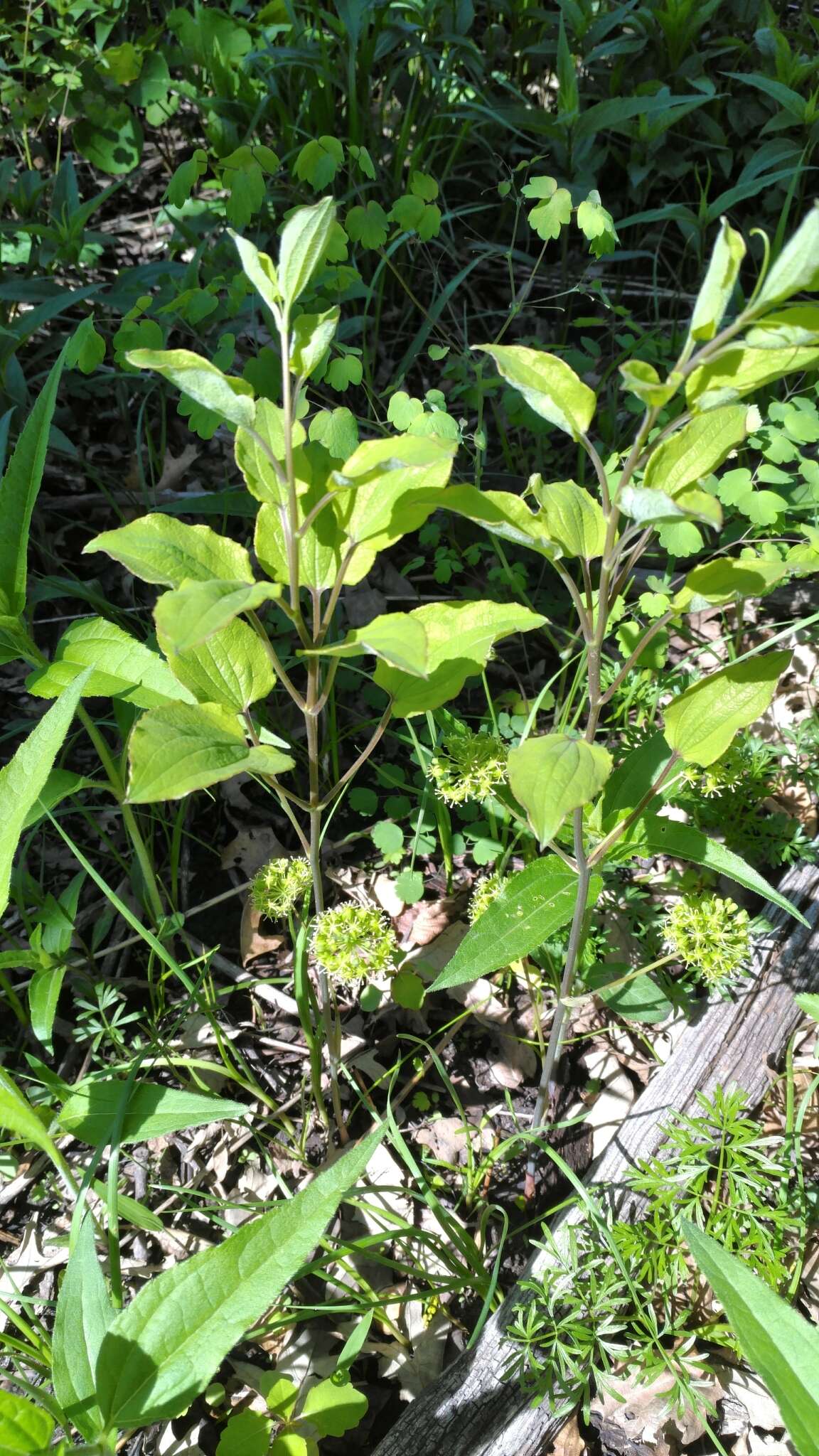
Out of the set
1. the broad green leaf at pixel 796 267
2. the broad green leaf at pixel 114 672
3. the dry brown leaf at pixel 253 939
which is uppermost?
the broad green leaf at pixel 796 267

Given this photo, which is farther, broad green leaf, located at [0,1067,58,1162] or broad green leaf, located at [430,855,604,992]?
broad green leaf, located at [430,855,604,992]

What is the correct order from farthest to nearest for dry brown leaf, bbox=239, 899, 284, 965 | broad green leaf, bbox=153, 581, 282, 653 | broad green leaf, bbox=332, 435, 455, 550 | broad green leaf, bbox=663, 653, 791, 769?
dry brown leaf, bbox=239, 899, 284, 965 → broad green leaf, bbox=663, 653, 791, 769 → broad green leaf, bbox=332, 435, 455, 550 → broad green leaf, bbox=153, 581, 282, 653

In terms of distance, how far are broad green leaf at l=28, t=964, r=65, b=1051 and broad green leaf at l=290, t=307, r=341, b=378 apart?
112cm

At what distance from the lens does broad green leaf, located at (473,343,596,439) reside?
1103 mm

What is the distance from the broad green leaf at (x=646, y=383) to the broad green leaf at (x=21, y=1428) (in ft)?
3.87

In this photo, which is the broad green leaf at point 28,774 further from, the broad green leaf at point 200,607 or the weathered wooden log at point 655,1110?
the weathered wooden log at point 655,1110

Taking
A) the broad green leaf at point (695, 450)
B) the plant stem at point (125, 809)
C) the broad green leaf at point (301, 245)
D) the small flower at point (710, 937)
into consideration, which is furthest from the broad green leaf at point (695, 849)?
the broad green leaf at point (301, 245)

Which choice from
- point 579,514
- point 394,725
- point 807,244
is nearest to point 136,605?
point 394,725

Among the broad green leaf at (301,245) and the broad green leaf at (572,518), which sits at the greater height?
the broad green leaf at (301,245)

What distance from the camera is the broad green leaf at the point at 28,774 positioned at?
4.48 feet

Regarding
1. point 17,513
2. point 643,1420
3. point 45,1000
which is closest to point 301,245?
point 17,513

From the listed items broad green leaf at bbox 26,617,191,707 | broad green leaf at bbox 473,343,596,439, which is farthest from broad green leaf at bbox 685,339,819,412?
broad green leaf at bbox 26,617,191,707

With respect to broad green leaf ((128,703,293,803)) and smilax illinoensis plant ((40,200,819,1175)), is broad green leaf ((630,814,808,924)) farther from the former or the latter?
broad green leaf ((128,703,293,803))

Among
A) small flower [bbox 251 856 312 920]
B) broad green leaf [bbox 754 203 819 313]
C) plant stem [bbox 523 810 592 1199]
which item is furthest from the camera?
small flower [bbox 251 856 312 920]
